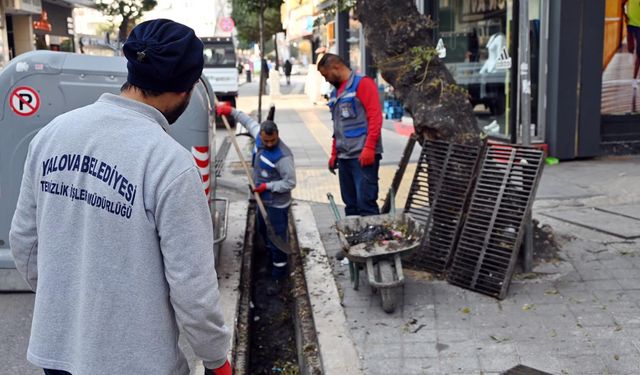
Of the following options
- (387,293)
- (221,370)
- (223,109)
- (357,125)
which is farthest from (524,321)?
(223,109)

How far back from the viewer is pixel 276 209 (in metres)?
6.40

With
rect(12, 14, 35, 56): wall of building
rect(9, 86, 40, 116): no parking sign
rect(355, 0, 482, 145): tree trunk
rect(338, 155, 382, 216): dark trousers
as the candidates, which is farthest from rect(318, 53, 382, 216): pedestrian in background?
rect(12, 14, 35, 56): wall of building

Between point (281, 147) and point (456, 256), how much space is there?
1.82m

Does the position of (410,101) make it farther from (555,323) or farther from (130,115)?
(130,115)

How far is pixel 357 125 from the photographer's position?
6230mm

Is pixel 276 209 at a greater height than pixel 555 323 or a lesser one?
greater

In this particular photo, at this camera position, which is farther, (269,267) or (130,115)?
(269,267)

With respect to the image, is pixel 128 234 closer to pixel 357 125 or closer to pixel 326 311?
pixel 326 311

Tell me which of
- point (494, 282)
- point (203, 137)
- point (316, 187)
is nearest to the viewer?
point (494, 282)

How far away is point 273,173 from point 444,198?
153cm

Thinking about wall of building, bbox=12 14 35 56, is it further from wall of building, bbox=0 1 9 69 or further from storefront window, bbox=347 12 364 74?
storefront window, bbox=347 12 364 74

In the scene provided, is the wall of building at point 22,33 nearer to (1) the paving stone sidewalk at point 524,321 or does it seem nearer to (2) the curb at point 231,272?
(2) the curb at point 231,272

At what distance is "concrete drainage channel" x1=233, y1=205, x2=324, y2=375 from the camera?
4859mm

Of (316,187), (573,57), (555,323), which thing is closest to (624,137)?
(573,57)
